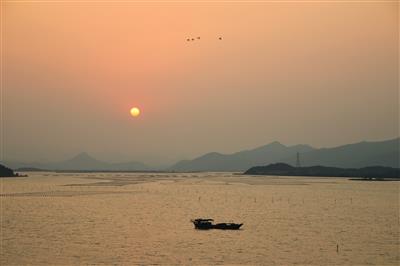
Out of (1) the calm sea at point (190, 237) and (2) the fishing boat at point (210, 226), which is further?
(2) the fishing boat at point (210, 226)

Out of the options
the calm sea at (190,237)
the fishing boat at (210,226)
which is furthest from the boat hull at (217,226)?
the calm sea at (190,237)

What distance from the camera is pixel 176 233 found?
61250mm

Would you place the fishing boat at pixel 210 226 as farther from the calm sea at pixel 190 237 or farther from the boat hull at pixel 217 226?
the calm sea at pixel 190 237

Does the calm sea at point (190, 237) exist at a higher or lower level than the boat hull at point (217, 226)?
lower

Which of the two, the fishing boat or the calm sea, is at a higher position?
the fishing boat

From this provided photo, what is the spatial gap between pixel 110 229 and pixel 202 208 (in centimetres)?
3581

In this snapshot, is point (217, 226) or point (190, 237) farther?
point (217, 226)

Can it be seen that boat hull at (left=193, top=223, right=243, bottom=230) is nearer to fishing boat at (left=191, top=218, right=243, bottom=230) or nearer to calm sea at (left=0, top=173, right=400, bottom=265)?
fishing boat at (left=191, top=218, right=243, bottom=230)

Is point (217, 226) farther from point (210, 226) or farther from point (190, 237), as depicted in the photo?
point (190, 237)

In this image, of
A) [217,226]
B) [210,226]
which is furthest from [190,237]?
[217,226]

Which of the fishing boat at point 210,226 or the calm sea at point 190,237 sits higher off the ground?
the fishing boat at point 210,226

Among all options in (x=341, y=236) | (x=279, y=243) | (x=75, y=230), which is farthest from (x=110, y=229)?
(x=341, y=236)

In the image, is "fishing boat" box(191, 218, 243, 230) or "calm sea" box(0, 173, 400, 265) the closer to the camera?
"calm sea" box(0, 173, 400, 265)

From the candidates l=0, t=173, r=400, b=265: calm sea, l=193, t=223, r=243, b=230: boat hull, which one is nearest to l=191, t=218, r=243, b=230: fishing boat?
l=193, t=223, r=243, b=230: boat hull
